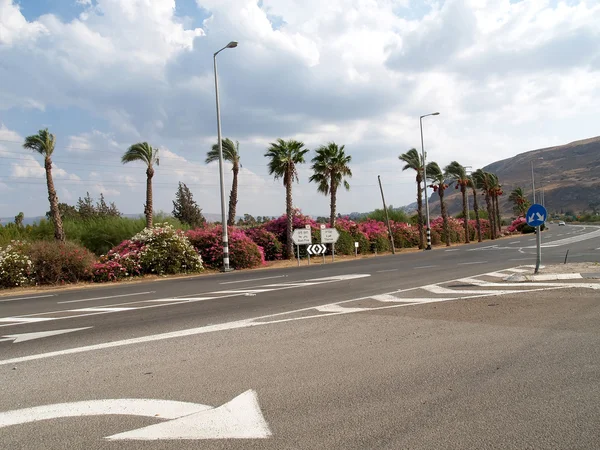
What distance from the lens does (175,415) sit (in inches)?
170

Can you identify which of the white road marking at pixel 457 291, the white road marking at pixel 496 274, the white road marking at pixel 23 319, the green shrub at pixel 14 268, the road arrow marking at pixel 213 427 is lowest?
the road arrow marking at pixel 213 427

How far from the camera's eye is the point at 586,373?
208 inches

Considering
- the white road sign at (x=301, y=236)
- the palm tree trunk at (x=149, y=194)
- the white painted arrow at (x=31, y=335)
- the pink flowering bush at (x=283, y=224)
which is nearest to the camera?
the white painted arrow at (x=31, y=335)

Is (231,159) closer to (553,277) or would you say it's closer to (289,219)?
(289,219)

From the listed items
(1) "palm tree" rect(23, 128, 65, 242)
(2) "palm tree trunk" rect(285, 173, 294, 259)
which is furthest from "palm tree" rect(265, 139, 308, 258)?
(1) "palm tree" rect(23, 128, 65, 242)

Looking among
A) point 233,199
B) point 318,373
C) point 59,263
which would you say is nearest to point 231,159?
point 233,199

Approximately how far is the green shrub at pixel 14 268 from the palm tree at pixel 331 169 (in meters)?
20.4

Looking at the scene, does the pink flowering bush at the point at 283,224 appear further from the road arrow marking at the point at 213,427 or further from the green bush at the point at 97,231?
the road arrow marking at the point at 213,427

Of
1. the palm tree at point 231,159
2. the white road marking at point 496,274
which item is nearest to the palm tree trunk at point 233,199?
the palm tree at point 231,159

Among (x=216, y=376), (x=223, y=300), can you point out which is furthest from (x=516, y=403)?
(x=223, y=300)

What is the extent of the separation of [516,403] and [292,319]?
16.1 ft

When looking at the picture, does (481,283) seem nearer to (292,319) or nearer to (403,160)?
(292,319)

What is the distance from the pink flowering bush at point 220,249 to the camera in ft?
84.0

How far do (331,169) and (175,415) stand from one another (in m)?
30.5
